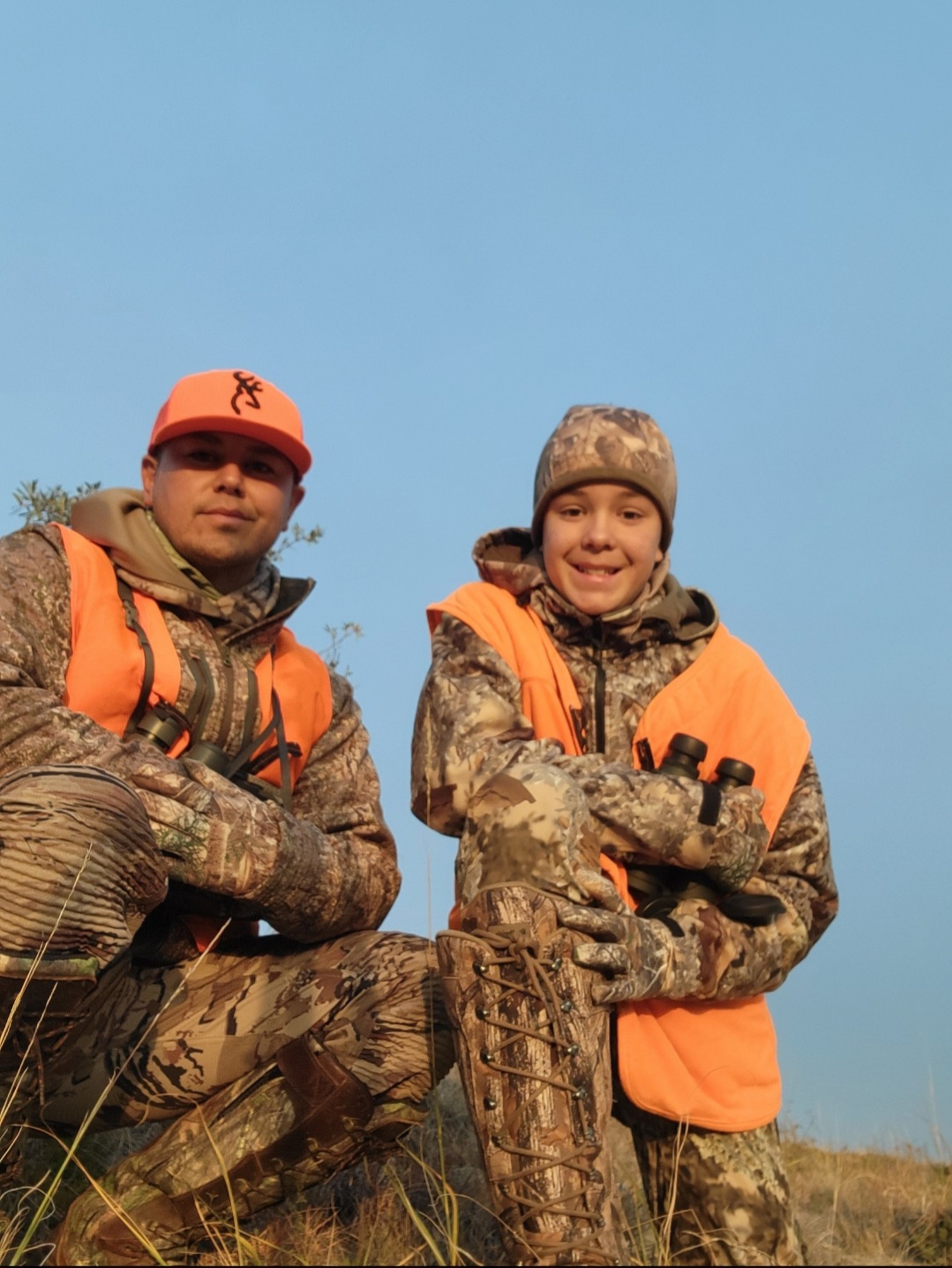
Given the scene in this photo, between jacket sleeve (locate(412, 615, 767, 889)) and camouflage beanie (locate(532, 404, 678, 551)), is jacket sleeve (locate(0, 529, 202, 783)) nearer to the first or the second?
jacket sleeve (locate(412, 615, 767, 889))

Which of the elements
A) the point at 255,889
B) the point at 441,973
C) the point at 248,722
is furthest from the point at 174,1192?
the point at 248,722

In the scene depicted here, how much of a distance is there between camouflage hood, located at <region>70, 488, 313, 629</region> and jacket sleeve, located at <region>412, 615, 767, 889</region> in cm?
105

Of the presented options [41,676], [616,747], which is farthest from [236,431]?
[616,747]

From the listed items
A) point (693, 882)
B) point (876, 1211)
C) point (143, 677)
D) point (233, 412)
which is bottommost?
point (876, 1211)

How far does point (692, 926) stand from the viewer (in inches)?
161

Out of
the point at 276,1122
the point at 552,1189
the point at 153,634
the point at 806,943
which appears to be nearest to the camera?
the point at 552,1189

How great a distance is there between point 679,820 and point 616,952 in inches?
25.1

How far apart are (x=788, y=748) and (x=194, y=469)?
7.93 feet

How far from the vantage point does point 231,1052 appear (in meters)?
4.52

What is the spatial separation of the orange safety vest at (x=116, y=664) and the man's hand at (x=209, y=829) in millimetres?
350

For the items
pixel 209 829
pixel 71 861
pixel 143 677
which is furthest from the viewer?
pixel 143 677

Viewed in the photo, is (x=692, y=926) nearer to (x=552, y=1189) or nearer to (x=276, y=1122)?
(x=552, y=1189)

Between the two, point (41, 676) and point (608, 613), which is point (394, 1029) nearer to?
point (608, 613)

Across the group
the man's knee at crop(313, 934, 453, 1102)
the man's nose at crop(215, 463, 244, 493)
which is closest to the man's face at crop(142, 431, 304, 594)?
the man's nose at crop(215, 463, 244, 493)
